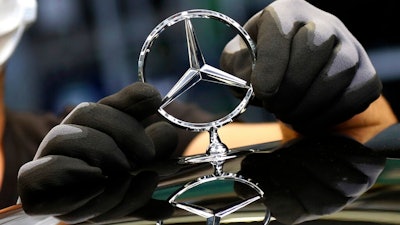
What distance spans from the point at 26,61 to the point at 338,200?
162 centimetres

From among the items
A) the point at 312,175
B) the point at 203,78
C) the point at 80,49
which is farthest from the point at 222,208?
the point at 80,49

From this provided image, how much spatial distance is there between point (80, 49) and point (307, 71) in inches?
56.1

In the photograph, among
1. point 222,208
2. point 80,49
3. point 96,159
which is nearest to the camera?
point 222,208

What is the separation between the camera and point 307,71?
0.47m

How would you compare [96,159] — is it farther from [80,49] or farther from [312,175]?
[80,49]

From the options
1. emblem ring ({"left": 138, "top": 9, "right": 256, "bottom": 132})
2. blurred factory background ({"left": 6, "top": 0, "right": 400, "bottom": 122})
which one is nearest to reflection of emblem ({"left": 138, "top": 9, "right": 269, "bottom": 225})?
emblem ring ({"left": 138, "top": 9, "right": 256, "bottom": 132})

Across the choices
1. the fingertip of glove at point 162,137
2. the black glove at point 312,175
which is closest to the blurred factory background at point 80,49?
the fingertip of glove at point 162,137

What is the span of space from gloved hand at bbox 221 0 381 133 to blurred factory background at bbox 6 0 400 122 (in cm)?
119

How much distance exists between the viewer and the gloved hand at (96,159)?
1.25 feet

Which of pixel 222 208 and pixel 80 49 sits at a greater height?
pixel 80 49

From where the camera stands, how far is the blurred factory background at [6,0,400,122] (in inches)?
68.9

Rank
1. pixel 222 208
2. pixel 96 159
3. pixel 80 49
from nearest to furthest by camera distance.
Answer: pixel 222 208 < pixel 96 159 < pixel 80 49

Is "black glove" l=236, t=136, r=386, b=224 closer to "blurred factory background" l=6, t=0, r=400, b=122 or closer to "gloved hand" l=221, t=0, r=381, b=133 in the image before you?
"gloved hand" l=221, t=0, r=381, b=133

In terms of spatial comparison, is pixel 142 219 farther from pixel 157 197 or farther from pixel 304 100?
pixel 304 100
